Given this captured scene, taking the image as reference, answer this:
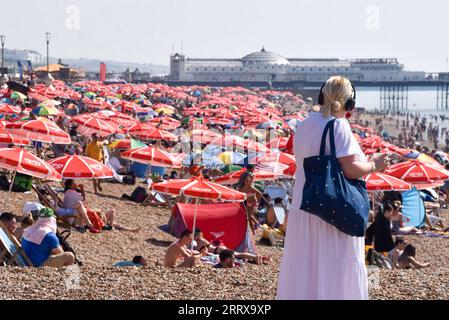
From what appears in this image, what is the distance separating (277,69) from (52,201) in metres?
134

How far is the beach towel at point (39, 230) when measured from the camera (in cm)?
731

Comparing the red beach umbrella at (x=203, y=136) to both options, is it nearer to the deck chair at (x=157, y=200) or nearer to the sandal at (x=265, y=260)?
the deck chair at (x=157, y=200)

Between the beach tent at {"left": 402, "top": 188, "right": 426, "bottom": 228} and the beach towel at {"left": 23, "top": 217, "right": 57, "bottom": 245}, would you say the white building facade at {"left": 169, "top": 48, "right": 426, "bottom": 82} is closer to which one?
the beach tent at {"left": 402, "top": 188, "right": 426, "bottom": 228}

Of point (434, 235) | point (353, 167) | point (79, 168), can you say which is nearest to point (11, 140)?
point (79, 168)

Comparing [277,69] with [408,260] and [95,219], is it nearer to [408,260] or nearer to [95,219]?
[95,219]

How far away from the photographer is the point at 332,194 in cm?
363

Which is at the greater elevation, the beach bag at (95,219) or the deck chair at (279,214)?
the beach bag at (95,219)

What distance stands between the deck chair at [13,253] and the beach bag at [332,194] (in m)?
3.90

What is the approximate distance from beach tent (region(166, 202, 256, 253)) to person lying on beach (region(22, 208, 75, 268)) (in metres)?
2.88

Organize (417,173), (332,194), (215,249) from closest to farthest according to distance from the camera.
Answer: (332,194), (215,249), (417,173)

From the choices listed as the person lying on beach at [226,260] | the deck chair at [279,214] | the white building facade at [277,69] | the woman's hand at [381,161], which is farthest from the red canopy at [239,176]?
the white building facade at [277,69]

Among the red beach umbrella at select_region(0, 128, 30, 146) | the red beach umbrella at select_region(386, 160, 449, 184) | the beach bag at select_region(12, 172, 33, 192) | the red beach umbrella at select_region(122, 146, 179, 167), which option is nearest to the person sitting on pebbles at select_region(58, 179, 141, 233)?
the beach bag at select_region(12, 172, 33, 192)

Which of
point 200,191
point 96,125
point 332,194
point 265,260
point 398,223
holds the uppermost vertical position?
point 332,194

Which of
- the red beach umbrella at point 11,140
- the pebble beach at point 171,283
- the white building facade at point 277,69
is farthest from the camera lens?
the white building facade at point 277,69
